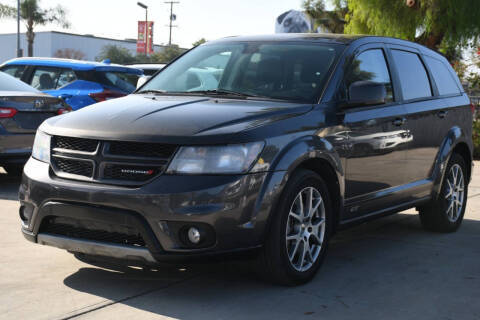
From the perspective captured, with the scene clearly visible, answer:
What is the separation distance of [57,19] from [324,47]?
53.7 metres

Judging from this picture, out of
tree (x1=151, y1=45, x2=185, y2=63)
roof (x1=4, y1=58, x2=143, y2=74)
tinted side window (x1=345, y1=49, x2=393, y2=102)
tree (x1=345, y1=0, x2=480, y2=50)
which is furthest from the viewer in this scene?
tree (x1=151, y1=45, x2=185, y2=63)

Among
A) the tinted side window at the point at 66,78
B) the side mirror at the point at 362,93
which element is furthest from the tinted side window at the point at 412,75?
the tinted side window at the point at 66,78

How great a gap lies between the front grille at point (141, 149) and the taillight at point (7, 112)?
4.47 m

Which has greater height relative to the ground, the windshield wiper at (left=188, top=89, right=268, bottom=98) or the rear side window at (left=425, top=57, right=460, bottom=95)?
the rear side window at (left=425, top=57, right=460, bottom=95)

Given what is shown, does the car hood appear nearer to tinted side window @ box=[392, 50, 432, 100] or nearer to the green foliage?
tinted side window @ box=[392, 50, 432, 100]

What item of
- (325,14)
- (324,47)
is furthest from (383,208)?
(325,14)

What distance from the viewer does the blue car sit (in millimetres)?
11219

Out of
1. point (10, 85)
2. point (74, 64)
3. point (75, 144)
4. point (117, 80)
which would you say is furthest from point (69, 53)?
point (75, 144)

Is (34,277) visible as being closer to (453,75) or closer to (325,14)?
(453,75)

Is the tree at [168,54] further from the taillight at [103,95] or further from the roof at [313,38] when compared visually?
the roof at [313,38]

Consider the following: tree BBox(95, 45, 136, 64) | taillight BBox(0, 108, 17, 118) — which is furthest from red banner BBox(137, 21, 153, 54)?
taillight BBox(0, 108, 17, 118)

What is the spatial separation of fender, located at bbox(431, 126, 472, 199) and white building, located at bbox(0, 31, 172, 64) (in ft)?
282

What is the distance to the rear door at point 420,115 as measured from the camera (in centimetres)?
612

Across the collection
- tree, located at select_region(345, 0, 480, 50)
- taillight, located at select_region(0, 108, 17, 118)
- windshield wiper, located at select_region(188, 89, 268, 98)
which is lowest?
taillight, located at select_region(0, 108, 17, 118)
